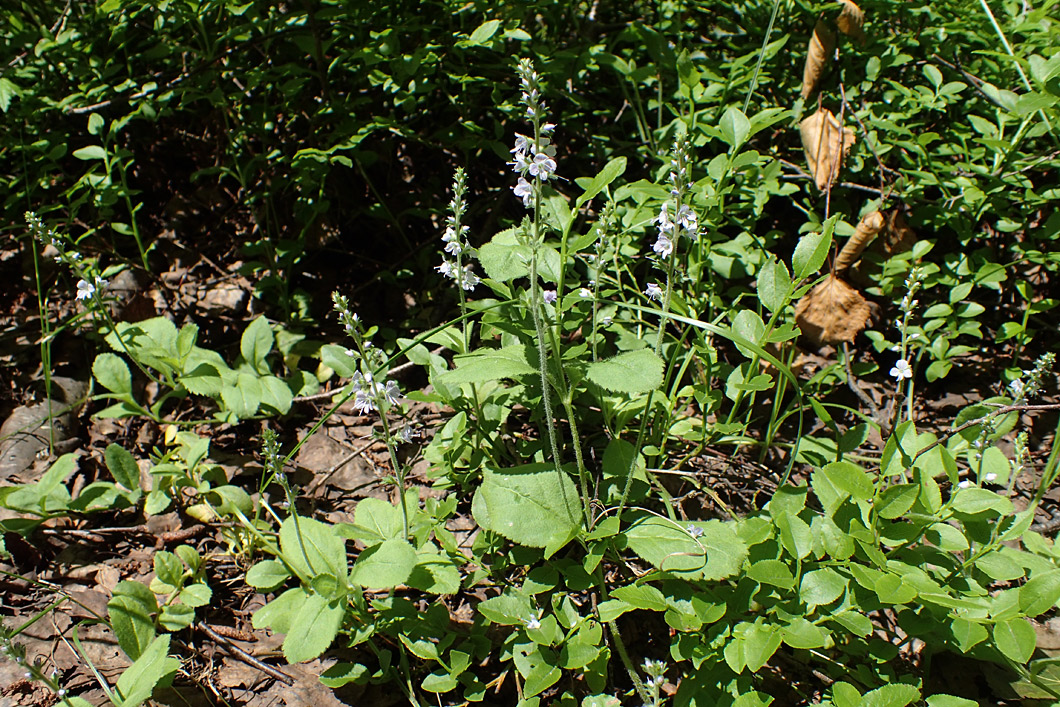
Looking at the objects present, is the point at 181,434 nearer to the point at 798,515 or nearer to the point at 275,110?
the point at 275,110

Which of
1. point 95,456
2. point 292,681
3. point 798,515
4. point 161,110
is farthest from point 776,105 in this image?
point 95,456

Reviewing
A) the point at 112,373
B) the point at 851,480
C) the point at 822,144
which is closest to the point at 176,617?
the point at 112,373

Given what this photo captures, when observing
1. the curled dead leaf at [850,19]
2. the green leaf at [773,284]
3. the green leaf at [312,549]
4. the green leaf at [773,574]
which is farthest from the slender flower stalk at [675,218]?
the curled dead leaf at [850,19]

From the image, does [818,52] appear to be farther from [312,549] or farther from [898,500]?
[312,549]

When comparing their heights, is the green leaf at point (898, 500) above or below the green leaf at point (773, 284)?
below

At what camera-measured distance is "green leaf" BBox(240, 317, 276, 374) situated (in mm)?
2854

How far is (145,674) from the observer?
1.82 m

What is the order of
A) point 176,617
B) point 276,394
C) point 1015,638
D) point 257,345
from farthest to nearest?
1. point 257,345
2. point 276,394
3. point 176,617
4. point 1015,638

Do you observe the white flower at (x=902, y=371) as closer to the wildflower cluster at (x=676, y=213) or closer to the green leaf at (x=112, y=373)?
the wildflower cluster at (x=676, y=213)

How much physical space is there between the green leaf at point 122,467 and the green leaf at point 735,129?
253cm

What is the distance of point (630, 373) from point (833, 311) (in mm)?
1606

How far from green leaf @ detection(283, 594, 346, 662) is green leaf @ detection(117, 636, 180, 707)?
326mm

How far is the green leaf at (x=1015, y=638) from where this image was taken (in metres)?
1.65

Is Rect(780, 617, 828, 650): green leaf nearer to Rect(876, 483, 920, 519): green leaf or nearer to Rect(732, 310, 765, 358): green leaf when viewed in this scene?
Rect(876, 483, 920, 519): green leaf
